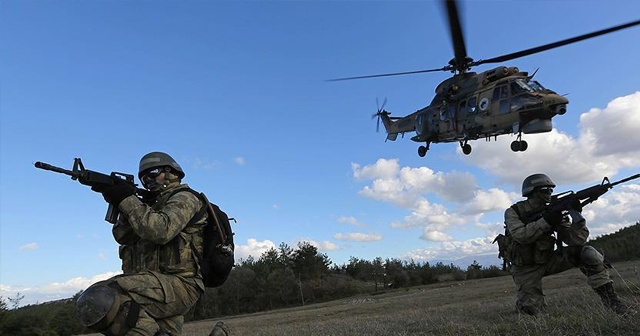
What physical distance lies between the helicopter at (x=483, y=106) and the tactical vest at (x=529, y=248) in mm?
7965

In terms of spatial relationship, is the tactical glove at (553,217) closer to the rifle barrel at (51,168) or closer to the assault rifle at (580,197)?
the assault rifle at (580,197)

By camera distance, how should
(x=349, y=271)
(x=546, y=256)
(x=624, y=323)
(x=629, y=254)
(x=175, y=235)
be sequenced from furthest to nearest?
(x=349, y=271) → (x=629, y=254) → (x=546, y=256) → (x=624, y=323) → (x=175, y=235)

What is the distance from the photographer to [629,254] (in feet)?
109

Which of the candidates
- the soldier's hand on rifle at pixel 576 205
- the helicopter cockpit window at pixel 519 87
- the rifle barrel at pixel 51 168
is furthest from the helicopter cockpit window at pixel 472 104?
the rifle barrel at pixel 51 168

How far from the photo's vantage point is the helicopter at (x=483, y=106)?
1698 centimetres

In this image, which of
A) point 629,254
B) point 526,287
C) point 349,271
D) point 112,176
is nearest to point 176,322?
point 112,176

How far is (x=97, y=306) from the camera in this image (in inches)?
144

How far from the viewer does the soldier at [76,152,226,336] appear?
3.77 meters

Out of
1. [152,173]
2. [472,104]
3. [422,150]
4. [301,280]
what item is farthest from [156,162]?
[301,280]

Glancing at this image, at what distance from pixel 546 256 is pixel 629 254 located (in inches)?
1239

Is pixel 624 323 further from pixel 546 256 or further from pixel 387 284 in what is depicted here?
pixel 387 284

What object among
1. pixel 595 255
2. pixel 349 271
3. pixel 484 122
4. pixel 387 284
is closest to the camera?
pixel 595 255

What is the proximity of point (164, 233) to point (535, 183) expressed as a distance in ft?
18.7

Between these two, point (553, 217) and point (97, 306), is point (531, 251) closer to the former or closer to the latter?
point (553, 217)
